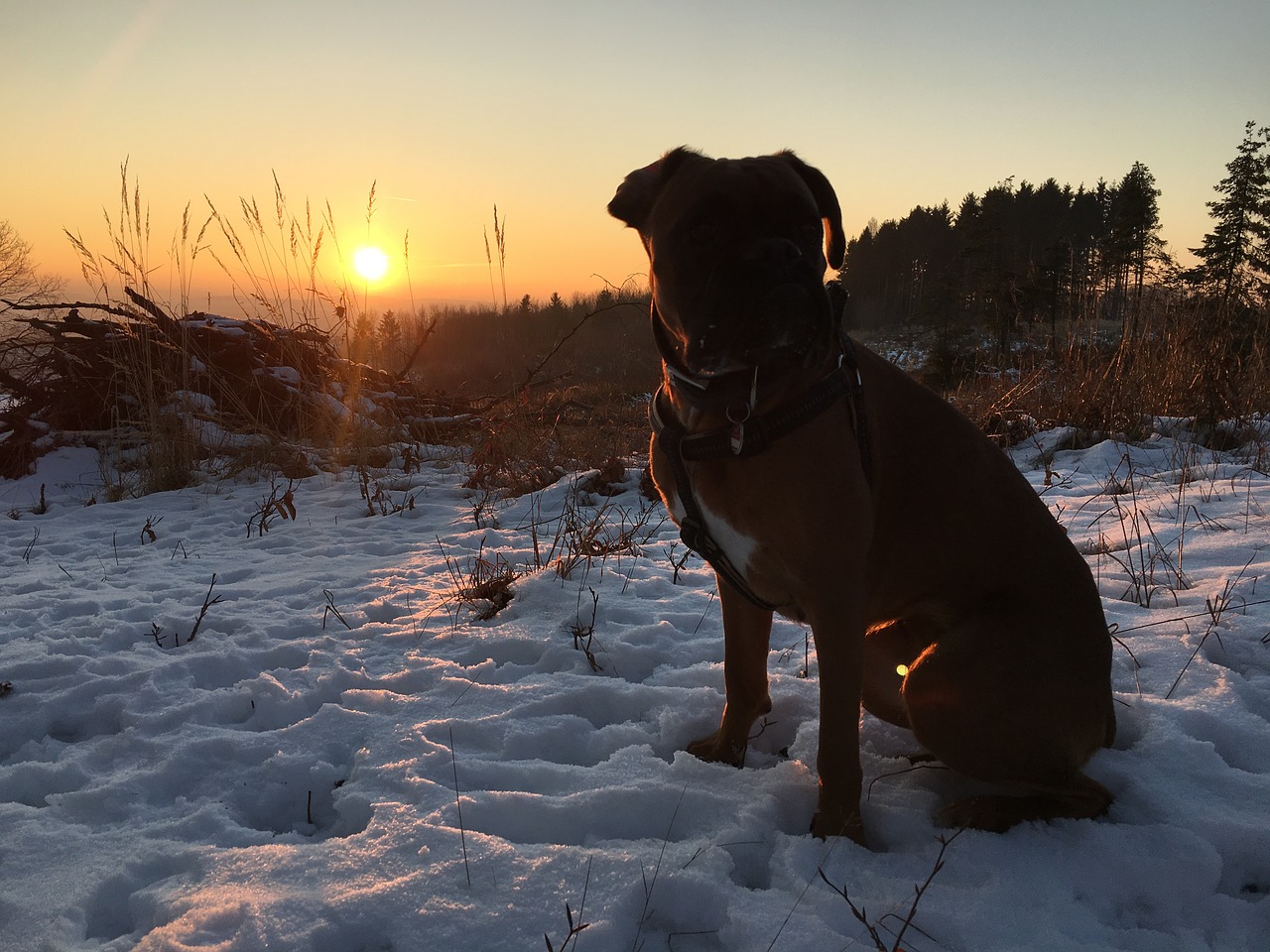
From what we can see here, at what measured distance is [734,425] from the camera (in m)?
1.88

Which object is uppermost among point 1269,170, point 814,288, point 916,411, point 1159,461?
point 1269,170

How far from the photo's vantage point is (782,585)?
76.6 inches

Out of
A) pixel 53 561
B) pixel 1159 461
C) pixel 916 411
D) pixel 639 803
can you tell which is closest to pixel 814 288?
pixel 916 411

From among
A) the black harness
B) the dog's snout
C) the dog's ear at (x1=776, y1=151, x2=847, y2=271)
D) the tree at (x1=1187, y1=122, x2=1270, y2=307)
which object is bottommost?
the black harness

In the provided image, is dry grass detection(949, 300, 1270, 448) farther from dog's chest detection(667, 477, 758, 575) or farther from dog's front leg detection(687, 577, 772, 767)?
dog's chest detection(667, 477, 758, 575)

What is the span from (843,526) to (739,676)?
0.69m

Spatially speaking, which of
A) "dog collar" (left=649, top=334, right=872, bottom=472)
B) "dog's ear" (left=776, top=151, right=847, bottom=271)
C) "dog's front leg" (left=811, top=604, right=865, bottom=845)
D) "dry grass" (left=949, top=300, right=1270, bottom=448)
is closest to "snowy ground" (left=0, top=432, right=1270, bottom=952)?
"dog's front leg" (left=811, top=604, right=865, bottom=845)

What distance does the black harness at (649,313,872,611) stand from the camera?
1.85 metres

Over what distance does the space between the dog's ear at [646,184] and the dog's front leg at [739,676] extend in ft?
4.04

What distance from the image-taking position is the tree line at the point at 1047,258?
9.52m

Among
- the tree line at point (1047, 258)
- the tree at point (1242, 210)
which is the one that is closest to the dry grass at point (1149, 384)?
the tree line at point (1047, 258)

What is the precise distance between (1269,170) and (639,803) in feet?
202

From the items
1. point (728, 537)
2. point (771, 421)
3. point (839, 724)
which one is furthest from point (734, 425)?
point (839, 724)

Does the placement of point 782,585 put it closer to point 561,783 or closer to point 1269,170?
point 561,783
